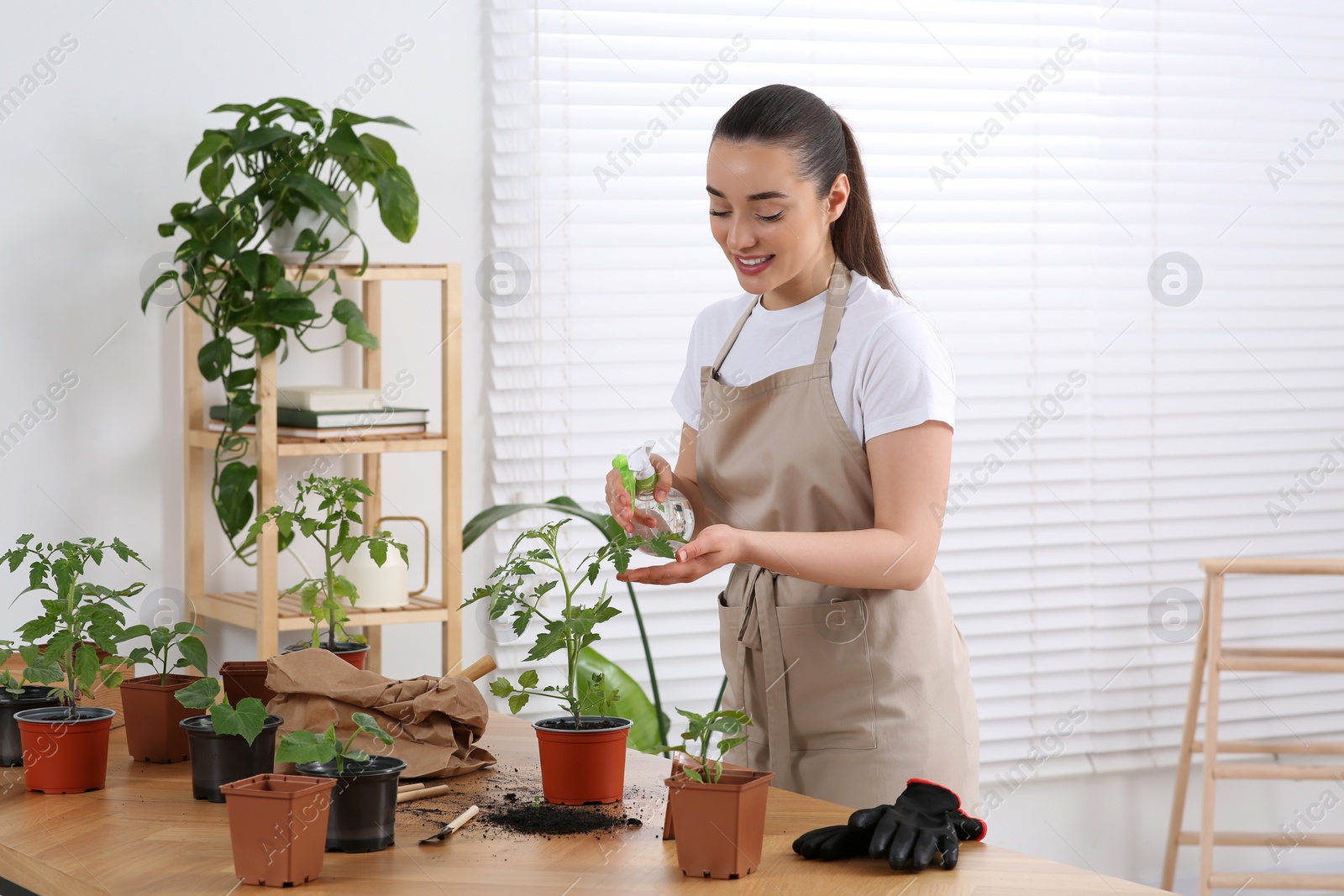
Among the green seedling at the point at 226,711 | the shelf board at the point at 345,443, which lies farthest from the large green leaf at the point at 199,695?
the shelf board at the point at 345,443

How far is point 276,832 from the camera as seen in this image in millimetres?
1169

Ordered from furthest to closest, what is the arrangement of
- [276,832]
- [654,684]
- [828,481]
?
[654,684]
[828,481]
[276,832]

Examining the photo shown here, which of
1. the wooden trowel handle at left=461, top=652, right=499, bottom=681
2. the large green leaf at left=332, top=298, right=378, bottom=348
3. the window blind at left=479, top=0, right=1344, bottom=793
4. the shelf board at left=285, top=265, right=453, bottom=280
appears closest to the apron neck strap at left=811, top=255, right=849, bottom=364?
the wooden trowel handle at left=461, top=652, right=499, bottom=681

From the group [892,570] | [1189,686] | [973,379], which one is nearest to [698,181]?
[973,379]

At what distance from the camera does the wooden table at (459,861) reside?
3.89 feet

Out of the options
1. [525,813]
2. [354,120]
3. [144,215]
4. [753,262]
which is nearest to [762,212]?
[753,262]

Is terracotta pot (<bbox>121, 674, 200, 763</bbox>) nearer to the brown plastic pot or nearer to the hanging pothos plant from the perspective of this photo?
the brown plastic pot

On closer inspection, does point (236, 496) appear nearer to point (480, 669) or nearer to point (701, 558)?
point (480, 669)

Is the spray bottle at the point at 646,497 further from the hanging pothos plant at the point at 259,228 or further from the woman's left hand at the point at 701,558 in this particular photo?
the hanging pothos plant at the point at 259,228

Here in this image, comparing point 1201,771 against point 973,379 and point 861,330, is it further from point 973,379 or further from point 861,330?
point 861,330

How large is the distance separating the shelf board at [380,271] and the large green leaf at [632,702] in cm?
86

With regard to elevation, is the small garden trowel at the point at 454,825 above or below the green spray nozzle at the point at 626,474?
below

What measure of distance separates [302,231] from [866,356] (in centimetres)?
135

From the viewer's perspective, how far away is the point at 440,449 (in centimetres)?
268
